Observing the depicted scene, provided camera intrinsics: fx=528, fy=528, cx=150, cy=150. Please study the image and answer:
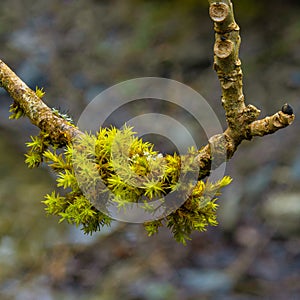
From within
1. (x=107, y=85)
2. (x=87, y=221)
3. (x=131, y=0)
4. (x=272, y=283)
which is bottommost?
(x=87, y=221)

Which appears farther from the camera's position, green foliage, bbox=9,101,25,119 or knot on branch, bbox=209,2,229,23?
green foliage, bbox=9,101,25,119

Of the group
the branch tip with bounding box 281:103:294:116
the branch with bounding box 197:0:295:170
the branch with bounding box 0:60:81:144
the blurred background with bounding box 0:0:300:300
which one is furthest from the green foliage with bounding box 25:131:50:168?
the blurred background with bounding box 0:0:300:300

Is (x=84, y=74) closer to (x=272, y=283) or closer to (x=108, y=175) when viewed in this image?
(x=272, y=283)

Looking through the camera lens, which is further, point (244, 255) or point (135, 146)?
point (244, 255)

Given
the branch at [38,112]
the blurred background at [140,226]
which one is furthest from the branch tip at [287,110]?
the blurred background at [140,226]

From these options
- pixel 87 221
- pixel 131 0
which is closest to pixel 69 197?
pixel 87 221

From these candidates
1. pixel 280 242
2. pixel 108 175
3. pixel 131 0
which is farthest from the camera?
pixel 131 0

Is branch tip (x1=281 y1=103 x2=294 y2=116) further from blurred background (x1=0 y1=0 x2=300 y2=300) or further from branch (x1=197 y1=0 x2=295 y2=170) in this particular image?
blurred background (x1=0 y1=0 x2=300 y2=300)
